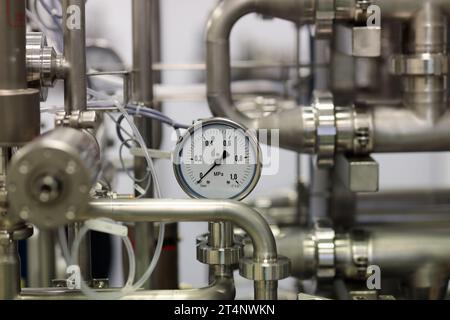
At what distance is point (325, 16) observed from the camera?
4.51ft

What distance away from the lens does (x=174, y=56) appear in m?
2.42

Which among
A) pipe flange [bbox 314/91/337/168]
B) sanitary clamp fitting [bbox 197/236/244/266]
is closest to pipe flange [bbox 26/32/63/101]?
sanitary clamp fitting [bbox 197/236/244/266]

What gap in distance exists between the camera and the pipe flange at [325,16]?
1.36 m

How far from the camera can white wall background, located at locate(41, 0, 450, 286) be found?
59.1 inches

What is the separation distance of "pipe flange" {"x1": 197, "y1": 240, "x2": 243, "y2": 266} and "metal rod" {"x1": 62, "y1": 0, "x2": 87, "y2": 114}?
0.28 meters

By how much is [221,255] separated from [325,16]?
1.46 feet

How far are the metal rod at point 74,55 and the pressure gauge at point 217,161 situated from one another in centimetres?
18

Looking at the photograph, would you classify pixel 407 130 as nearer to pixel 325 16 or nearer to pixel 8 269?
pixel 325 16

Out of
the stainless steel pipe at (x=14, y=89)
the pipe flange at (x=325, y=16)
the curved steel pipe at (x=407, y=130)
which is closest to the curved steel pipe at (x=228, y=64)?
the pipe flange at (x=325, y=16)

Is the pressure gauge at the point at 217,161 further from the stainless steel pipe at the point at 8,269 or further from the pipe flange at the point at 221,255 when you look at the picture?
the stainless steel pipe at the point at 8,269

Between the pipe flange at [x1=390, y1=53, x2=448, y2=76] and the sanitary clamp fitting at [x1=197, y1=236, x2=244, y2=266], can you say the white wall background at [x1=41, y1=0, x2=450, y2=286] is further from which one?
the pipe flange at [x1=390, y1=53, x2=448, y2=76]

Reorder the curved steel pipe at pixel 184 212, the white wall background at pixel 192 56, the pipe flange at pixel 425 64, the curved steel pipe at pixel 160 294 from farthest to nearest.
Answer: the white wall background at pixel 192 56 < the pipe flange at pixel 425 64 < the curved steel pipe at pixel 160 294 < the curved steel pipe at pixel 184 212

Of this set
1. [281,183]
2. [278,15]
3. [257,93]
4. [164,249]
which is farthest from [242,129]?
[257,93]
